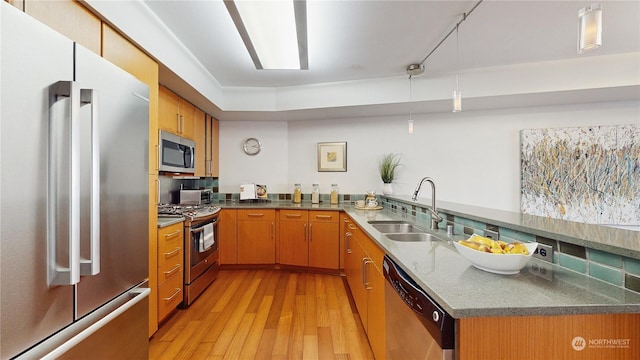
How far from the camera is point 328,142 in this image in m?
3.80

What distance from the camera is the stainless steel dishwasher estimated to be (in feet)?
2.54

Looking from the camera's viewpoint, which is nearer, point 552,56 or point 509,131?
point 552,56

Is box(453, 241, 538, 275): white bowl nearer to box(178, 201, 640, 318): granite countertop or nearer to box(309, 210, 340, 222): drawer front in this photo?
box(178, 201, 640, 318): granite countertop

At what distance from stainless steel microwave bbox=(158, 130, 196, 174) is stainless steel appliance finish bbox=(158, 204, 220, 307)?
45cm

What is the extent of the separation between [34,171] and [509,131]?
4261 mm

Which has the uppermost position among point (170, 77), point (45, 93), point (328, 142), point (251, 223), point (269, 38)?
point (269, 38)

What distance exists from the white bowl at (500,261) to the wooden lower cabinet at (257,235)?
260cm

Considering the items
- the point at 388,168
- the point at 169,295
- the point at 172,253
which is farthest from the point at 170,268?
the point at 388,168

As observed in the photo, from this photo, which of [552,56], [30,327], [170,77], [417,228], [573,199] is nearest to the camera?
[30,327]

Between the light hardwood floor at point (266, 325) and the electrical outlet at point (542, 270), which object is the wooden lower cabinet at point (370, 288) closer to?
the light hardwood floor at point (266, 325)

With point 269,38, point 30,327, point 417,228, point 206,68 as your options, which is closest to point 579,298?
point 417,228

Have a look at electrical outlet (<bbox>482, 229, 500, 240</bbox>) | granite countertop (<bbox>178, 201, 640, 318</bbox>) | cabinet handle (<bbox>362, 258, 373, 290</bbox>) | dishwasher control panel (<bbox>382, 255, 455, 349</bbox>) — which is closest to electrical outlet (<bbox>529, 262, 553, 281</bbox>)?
granite countertop (<bbox>178, 201, 640, 318</bbox>)

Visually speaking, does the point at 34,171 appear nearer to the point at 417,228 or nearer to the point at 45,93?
the point at 45,93

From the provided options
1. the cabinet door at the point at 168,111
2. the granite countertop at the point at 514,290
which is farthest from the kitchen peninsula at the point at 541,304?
the cabinet door at the point at 168,111
